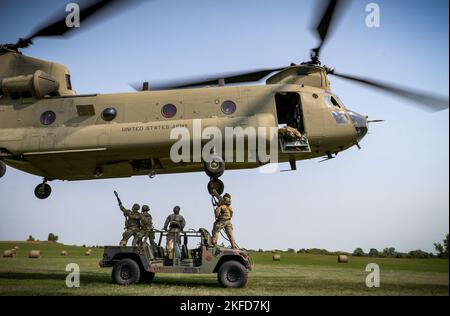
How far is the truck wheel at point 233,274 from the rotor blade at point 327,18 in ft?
18.7

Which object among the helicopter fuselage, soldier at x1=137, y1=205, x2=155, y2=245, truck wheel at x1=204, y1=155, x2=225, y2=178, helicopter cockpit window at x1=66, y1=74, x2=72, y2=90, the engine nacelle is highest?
helicopter cockpit window at x1=66, y1=74, x2=72, y2=90

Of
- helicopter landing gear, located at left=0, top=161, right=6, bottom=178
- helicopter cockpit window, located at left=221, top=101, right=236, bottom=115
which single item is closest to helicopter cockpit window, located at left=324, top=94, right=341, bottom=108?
helicopter cockpit window, located at left=221, top=101, right=236, bottom=115

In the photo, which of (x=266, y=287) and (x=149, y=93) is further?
(x=149, y=93)

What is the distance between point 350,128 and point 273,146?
2.36 meters

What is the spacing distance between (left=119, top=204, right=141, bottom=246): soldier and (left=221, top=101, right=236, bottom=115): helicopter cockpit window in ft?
12.3

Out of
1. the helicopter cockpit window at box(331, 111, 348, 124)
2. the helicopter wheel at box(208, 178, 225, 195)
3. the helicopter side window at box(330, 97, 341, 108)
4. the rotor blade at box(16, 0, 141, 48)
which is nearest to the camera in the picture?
the rotor blade at box(16, 0, 141, 48)

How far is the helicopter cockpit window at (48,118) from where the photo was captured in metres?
13.7

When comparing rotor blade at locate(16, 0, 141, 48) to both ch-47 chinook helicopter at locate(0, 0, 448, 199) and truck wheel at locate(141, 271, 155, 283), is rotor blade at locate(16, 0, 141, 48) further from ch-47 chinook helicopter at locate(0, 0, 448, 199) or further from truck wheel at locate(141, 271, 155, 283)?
truck wheel at locate(141, 271, 155, 283)

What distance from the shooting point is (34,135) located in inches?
523

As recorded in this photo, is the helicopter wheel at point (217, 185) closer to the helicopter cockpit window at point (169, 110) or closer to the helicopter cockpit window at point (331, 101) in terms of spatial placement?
the helicopter cockpit window at point (169, 110)

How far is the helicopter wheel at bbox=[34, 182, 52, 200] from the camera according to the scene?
582 inches

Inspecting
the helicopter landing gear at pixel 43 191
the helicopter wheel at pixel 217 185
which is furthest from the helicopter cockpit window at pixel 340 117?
the helicopter landing gear at pixel 43 191
